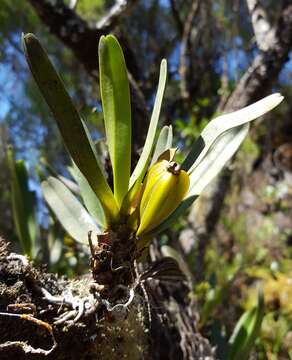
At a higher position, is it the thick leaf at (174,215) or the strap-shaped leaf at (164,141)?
the strap-shaped leaf at (164,141)

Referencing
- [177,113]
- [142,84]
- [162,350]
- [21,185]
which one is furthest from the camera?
[177,113]

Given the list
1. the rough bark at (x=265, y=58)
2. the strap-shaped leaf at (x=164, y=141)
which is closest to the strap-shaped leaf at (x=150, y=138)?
the strap-shaped leaf at (x=164, y=141)

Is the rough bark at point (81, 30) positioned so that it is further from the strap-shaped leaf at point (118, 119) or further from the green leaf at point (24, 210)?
the strap-shaped leaf at point (118, 119)

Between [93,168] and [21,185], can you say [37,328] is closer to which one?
[93,168]

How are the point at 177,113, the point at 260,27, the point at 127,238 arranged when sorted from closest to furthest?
1. the point at 127,238
2. the point at 260,27
3. the point at 177,113

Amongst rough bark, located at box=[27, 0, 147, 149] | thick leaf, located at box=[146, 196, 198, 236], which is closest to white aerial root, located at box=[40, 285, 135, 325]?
thick leaf, located at box=[146, 196, 198, 236]

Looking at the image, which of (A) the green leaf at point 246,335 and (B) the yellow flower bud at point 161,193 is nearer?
(B) the yellow flower bud at point 161,193

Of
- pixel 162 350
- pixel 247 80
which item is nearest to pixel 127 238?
pixel 162 350

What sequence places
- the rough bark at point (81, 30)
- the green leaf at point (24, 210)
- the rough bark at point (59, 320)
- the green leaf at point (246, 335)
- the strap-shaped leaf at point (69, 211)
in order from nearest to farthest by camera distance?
the rough bark at point (59, 320)
the strap-shaped leaf at point (69, 211)
the green leaf at point (246, 335)
the green leaf at point (24, 210)
the rough bark at point (81, 30)
